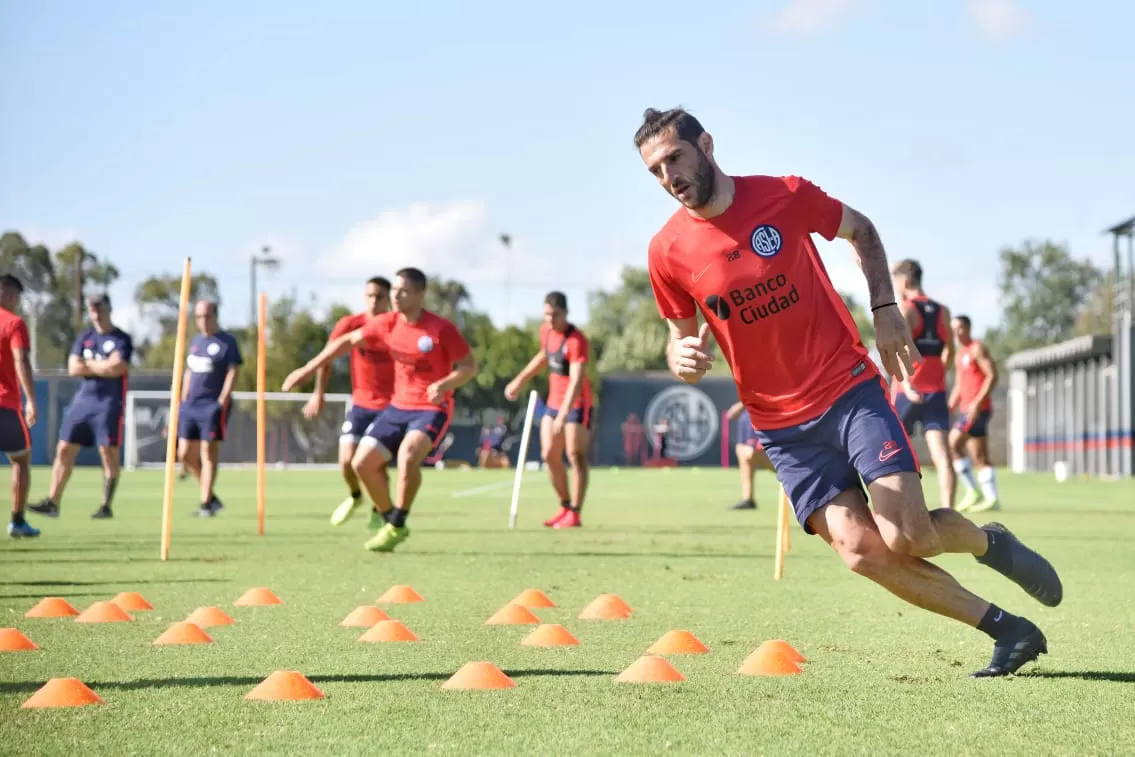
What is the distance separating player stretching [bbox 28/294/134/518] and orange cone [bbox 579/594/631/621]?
883 cm

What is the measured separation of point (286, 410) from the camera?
48250mm

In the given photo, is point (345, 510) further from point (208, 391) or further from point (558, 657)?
point (558, 657)

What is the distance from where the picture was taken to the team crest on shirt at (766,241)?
5562 millimetres

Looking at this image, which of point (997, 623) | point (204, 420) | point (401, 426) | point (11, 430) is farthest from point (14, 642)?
point (204, 420)

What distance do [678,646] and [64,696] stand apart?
7.90ft

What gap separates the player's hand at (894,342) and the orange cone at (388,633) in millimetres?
2492

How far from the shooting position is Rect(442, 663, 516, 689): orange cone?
5.40 metres

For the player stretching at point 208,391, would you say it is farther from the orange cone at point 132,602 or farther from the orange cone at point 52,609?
the orange cone at point 52,609

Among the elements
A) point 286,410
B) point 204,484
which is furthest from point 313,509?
point 286,410

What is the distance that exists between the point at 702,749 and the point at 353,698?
1391 millimetres

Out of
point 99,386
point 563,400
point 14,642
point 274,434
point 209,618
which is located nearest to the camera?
point 14,642

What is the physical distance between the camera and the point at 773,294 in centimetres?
554

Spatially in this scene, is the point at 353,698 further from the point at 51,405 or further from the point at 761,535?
the point at 51,405

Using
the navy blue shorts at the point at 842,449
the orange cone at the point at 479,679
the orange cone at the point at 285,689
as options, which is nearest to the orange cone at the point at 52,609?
the orange cone at the point at 285,689
